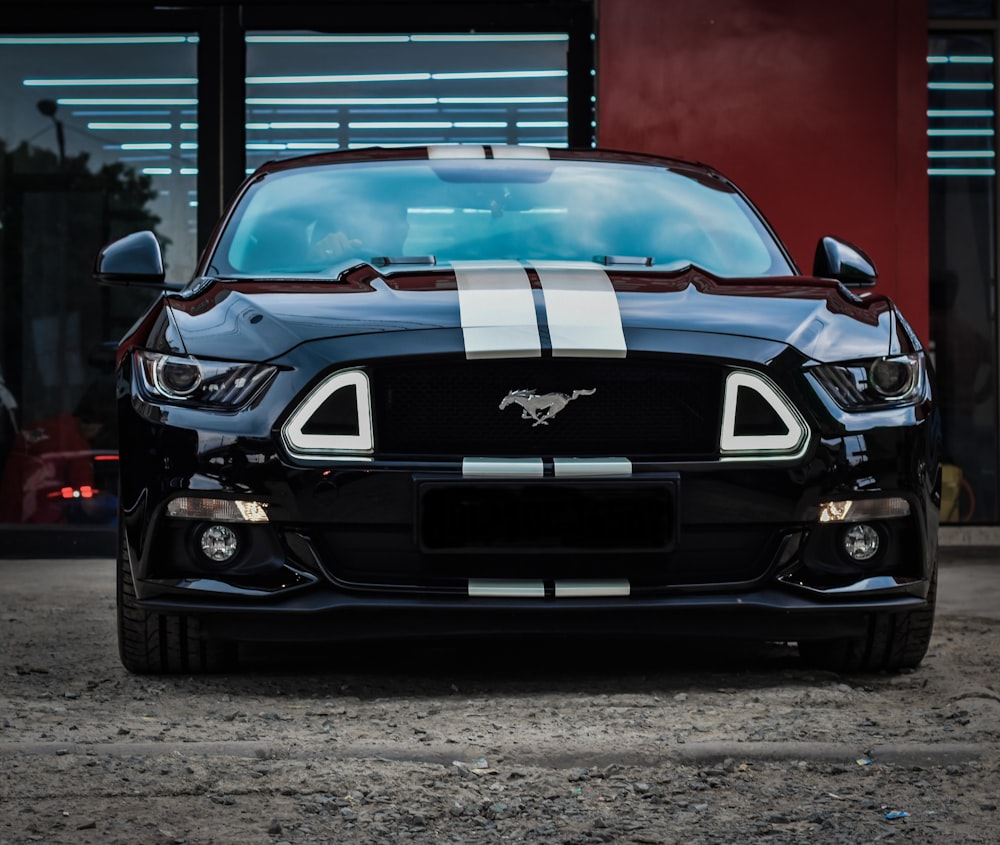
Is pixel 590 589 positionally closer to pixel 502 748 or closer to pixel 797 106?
pixel 502 748

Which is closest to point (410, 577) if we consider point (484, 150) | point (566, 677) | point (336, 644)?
point (566, 677)

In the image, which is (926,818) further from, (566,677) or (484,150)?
(484,150)

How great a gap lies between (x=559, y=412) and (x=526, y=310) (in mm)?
248

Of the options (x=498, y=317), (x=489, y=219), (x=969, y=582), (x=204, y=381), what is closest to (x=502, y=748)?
(x=498, y=317)

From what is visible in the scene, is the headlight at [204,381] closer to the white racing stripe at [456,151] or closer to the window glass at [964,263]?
the white racing stripe at [456,151]

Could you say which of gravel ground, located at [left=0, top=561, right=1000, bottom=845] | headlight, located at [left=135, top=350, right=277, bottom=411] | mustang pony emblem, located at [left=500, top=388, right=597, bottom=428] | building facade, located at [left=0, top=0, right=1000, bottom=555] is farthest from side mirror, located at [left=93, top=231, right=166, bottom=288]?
building facade, located at [left=0, top=0, right=1000, bottom=555]

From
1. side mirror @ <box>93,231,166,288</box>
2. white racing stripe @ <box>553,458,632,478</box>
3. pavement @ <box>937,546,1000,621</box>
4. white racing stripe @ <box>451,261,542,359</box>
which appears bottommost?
pavement @ <box>937,546,1000,621</box>

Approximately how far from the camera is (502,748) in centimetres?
323

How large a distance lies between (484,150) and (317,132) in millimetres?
4102

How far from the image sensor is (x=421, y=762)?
309 cm

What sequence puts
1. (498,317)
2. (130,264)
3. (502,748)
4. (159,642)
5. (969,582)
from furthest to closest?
(969,582) → (130,264) → (159,642) → (498,317) → (502,748)

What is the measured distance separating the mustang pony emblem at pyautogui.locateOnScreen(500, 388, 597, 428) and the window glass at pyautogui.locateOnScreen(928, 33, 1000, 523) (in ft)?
18.4

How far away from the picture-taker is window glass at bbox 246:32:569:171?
9039 millimetres

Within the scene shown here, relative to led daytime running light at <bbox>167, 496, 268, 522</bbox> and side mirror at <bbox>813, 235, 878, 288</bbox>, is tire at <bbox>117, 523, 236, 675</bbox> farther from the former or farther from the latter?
side mirror at <bbox>813, 235, 878, 288</bbox>
